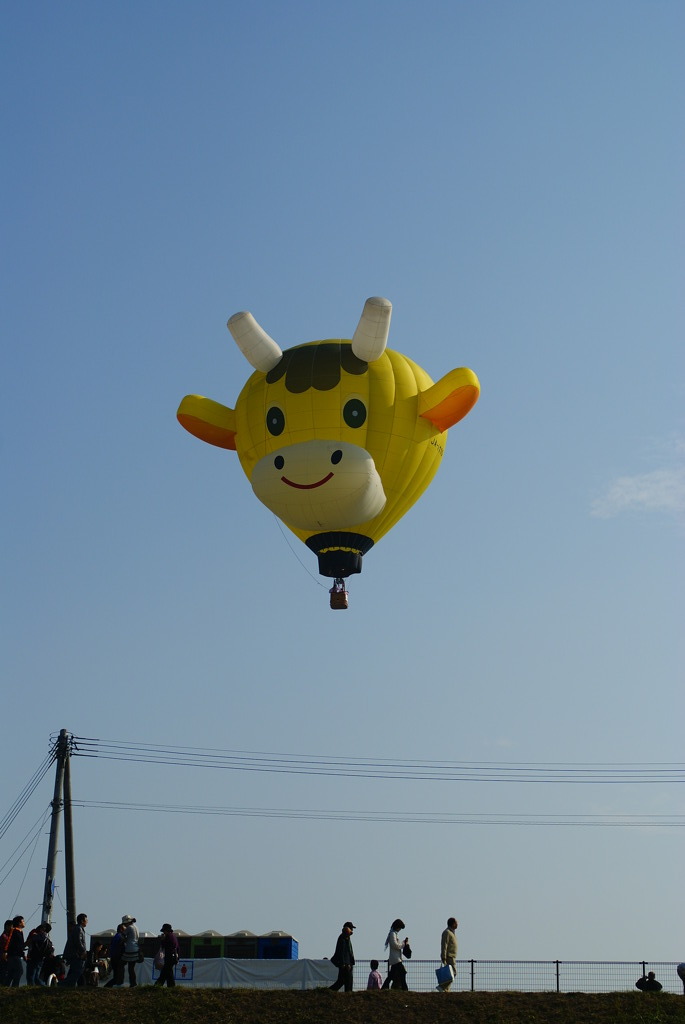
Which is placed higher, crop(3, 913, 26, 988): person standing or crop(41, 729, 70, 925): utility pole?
crop(41, 729, 70, 925): utility pole

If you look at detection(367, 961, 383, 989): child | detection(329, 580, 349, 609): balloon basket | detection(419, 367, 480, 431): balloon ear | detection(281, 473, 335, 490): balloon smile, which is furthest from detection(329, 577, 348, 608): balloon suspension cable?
detection(367, 961, 383, 989): child

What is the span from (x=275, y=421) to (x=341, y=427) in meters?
1.63

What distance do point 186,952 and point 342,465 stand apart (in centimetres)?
1519

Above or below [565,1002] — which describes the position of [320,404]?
above

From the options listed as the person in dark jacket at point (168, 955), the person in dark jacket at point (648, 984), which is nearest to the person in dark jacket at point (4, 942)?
the person in dark jacket at point (168, 955)

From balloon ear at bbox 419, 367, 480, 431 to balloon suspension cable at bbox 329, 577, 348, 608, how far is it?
4.77 meters

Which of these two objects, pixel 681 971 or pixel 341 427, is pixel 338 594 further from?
pixel 681 971

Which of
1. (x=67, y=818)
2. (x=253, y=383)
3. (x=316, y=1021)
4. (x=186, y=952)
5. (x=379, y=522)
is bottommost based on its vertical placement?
(x=316, y=1021)

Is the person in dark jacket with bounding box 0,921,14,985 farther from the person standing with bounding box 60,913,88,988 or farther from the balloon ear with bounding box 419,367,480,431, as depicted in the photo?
the balloon ear with bounding box 419,367,480,431

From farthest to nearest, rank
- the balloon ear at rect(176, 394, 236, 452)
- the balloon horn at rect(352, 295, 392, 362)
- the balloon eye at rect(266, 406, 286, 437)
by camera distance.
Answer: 1. the balloon ear at rect(176, 394, 236, 452)
2. the balloon eye at rect(266, 406, 286, 437)
3. the balloon horn at rect(352, 295, 392, 362)

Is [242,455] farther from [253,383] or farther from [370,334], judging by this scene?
[370,334]

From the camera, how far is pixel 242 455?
35719 mm

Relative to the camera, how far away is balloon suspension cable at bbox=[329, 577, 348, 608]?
1439 inches

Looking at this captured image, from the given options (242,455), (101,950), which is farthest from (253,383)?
(101,950)
